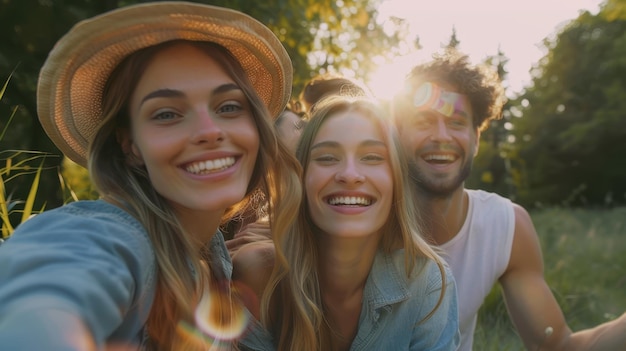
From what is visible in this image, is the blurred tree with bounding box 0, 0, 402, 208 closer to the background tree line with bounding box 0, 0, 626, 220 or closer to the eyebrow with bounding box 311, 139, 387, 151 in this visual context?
the background tree line with bounding box 0, 0, 626, 220

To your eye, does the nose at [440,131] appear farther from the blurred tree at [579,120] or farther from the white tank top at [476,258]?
the blurred tree at [579,120]

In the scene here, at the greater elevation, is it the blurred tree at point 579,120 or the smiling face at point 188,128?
the smiling face at point 188,128

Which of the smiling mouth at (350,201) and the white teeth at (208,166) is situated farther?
the smiling mouth at (350,201)

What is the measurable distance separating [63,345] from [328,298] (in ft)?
5.61

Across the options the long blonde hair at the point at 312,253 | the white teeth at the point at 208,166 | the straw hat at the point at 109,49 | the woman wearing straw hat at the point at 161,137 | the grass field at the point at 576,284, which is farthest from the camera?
the grass field at the point at 576,284

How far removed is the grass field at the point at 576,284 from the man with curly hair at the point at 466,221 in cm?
38

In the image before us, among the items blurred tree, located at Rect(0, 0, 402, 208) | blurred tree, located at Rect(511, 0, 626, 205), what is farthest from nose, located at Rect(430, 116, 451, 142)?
blurred tree, located at Rect(511, 0, 626, 205)

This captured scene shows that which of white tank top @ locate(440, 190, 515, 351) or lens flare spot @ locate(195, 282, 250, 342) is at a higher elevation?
lens flare spot @ locate(195, 282, 250, 342)

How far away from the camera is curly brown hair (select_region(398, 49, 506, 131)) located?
3580 millimetres

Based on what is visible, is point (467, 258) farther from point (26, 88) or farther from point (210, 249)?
point (26, 88)

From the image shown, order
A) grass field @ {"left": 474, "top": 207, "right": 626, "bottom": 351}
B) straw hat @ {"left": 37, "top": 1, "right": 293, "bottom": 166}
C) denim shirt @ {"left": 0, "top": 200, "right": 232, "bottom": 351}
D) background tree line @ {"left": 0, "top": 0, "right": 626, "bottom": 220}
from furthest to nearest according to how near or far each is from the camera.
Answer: background tree line @ {"left": 0, "top": 0, "right": 626, "bottom": 220} → grass field @ {"left": 474, "top": 207, "right": 626, "bottom": 351} → straw hat @ {"left": 37, "top": 1, "right": 293, "bottom": 166} → denim shirt @ {"left": 0, "top": 200, "right": 232, "bottom": 351}

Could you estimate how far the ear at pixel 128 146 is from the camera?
6.24ft

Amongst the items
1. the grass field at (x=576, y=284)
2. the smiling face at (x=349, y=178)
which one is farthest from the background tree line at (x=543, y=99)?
the smiling face at (x=349, y=178)

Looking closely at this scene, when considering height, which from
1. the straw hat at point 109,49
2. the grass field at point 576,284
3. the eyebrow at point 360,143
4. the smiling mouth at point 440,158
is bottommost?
the grass field at point 576,284
